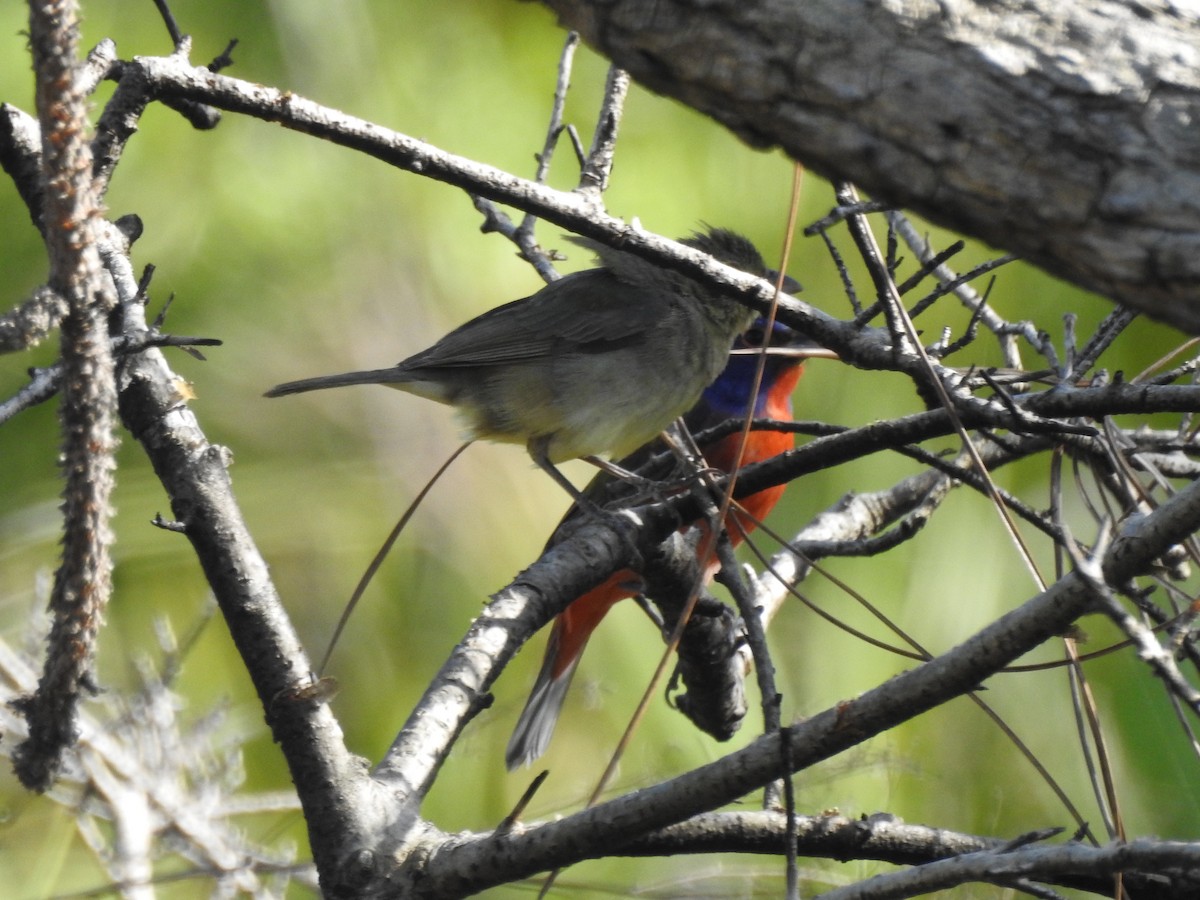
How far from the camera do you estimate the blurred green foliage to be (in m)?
4.49

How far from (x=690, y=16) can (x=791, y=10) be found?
10 cm

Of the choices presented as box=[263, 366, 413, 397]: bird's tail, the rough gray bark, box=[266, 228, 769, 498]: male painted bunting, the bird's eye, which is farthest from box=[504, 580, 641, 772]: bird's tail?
the rough gray bark

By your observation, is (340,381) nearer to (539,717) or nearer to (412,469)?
(412,469)

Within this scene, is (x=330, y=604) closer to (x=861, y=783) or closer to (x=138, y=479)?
(x=138, y=479)

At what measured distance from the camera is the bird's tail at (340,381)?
3.70 metres

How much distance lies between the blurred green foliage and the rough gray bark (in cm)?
313

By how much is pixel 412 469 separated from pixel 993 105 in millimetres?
3668

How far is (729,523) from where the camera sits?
3.13 metres

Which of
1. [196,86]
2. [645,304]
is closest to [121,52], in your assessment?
[645,304]

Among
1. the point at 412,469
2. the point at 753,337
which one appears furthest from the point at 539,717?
the point at 753,337

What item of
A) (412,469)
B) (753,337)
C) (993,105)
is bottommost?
(993,105)

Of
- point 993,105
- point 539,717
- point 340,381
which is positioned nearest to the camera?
point 993,105

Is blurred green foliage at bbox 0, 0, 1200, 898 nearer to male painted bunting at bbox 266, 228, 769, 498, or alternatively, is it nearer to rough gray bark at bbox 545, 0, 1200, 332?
male painted bunting at bbox 266, 228, 769, 498

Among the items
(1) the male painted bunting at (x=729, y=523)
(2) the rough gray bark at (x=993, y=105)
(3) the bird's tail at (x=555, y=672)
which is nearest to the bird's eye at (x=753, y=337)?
(1) the male painted bunting at (x=729, y=523)
